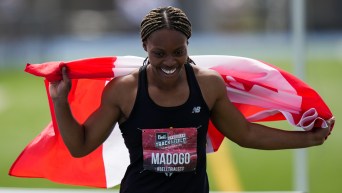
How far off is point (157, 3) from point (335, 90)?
7451 millimetres

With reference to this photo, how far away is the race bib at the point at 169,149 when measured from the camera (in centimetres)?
469

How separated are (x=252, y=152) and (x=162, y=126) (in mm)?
6816

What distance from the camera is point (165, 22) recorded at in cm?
459

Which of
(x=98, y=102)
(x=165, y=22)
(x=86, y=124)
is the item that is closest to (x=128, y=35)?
(x=98, y=102)

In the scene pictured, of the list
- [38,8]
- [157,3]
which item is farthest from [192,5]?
[38,8]

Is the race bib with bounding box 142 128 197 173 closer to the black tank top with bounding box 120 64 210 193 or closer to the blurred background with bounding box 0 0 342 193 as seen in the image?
the black tank top with bounding box 120 64 210 193

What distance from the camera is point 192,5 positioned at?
22.6 m

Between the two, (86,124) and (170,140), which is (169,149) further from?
(86,124)

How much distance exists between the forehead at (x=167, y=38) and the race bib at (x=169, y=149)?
392 mm

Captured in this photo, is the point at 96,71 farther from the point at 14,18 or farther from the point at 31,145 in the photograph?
the point at 14,18

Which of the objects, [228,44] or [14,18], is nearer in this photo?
[14,18]

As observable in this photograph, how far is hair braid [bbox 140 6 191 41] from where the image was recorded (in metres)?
4.59

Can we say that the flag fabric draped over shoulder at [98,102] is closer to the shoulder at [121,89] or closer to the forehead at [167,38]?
the shoulder at [121,89]

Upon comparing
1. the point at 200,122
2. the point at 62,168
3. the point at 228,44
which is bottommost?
the point at 228,44
